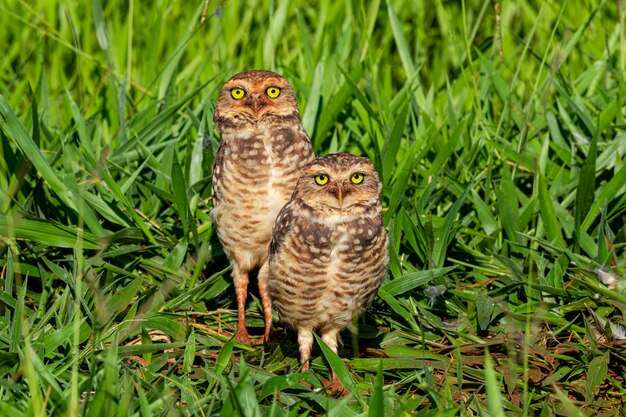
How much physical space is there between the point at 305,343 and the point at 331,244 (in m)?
0.48

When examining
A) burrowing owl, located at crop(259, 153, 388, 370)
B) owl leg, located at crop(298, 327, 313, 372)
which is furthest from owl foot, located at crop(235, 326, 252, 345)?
burrowing owl, located at crop(259, 153, 388, 370)

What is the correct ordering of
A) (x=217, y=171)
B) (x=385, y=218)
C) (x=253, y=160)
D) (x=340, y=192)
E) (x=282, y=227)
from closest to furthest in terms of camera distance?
(x=340, y=192) < (x=282, y=227) < (x=253, y=160) < (x=217, y=171) < (x=385, y=218)

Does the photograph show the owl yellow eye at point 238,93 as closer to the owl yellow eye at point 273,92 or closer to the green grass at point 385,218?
the owl yellow eye at point 273,92

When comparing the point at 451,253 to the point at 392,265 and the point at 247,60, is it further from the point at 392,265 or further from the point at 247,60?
the point at 247,60

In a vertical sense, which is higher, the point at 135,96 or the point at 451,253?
the point at 135,96

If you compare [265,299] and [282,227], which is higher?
[282,227]

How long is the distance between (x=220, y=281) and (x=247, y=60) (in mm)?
1909

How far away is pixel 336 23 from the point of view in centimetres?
568

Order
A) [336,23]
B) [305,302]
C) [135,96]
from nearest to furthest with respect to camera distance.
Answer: [305,302], [135,96], [336,23]

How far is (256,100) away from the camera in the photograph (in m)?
3.95

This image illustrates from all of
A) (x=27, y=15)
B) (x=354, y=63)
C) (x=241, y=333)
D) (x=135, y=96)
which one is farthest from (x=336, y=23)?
(x=241, y=333)

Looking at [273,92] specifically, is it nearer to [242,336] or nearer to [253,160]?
[253,160]

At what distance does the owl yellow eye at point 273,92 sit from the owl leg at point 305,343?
39.5 inches

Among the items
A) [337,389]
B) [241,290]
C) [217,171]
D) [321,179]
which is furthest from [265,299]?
[321,179]
